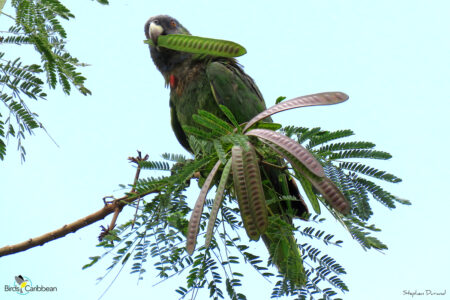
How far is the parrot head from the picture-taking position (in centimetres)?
522

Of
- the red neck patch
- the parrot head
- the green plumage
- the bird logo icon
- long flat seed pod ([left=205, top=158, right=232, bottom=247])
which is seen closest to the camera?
long flat seed pod ([left=205, top=158, right=232, bottom=247])

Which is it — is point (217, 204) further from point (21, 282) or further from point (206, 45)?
point (21, 282)

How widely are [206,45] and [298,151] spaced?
848 millimetres

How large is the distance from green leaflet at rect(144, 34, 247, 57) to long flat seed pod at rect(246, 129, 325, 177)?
507mm

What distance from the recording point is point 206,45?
239cm

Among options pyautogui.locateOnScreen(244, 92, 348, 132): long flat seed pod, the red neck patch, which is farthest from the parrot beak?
pyautogui.locateOnScreen(244, 92, 348, 132): long flat seed pod

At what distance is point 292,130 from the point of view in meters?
2.66

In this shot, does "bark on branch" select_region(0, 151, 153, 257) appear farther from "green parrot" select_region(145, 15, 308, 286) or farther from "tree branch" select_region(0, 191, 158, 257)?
"green parrot" select_region(145, 15, 308, 286)

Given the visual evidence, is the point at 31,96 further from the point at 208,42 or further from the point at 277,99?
the point at 277,99

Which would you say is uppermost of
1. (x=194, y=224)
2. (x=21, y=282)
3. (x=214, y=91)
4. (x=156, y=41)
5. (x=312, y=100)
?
(x=156, y=41)

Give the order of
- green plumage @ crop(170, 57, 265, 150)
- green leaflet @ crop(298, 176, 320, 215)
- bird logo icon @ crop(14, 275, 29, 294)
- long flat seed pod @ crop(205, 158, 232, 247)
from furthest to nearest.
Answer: green plumage @ crop(170, 57, 265, 150)
bird logo icon @ crop(14, 275, 29, 294)
green leaflet @ crop(298, 176, 320, 215)
long flat seed pod @ crop(205, 158, 232, 247)

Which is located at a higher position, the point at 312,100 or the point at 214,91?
the point at 214,91

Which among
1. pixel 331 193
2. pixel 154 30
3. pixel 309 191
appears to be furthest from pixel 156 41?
pixel 331 193

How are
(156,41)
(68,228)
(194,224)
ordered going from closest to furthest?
(194,224), (68,228), (156,41)
